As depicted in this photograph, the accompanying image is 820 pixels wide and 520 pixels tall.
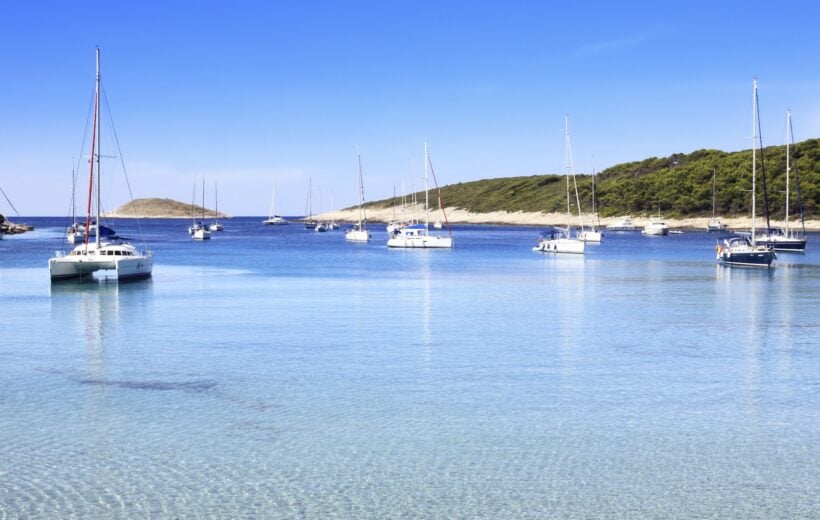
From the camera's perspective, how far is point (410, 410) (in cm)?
1664

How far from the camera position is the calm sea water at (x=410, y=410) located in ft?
38.2

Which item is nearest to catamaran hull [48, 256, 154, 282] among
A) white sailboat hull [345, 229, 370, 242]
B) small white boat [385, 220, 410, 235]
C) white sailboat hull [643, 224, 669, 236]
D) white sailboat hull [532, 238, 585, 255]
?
white sailboat hull [532, 238, 585, 255]

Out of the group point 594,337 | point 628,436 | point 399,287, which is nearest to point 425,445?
point 628,436

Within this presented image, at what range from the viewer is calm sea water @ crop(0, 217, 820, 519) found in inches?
459

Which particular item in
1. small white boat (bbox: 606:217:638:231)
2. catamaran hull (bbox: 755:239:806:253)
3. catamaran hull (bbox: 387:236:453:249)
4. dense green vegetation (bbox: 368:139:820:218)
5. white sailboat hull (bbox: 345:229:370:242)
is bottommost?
catamaran hull (bbox: 755:239:806:253)

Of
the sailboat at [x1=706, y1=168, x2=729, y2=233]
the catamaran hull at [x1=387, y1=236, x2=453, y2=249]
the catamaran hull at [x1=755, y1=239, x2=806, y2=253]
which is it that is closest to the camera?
the catamaran hull at [x1=755, y1=239, x2=806, y2=253]

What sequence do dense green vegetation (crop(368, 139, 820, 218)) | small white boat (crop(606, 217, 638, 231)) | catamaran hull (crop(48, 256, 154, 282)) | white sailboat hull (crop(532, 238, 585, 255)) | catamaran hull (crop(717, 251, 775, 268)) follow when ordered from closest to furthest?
catamaran hull (crop(48, 256, 154, 282)) < catamaran hull (crop(717, 251, 775, 268)) < white sailboat hull (crop(532, 238, 585, 255)) < dense green vegetation (crop(368, 139, 820, 218)) < small white boat (crop(606, 217, 638, 231))

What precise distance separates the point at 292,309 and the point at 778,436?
22815 mm

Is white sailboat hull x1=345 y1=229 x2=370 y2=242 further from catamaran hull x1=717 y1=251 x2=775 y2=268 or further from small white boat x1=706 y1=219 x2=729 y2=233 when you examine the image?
catamaran hull x1=717 y1=251 x2=775 y2=268

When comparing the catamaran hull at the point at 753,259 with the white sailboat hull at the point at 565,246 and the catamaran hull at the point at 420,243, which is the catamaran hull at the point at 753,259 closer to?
the white sailboat hull at the point at 565,246

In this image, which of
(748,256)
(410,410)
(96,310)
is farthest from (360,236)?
(410,410)

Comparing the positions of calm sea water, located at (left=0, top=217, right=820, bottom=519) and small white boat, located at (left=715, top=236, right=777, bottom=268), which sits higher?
small white boat, located at (left=715, top=236, right=777, bottom=268)

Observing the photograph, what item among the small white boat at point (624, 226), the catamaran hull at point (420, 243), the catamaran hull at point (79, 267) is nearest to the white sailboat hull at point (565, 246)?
the catamaran hull at point (420, 243)

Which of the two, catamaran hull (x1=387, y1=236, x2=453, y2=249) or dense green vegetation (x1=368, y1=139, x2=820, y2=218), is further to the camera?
dense green vegetation (x1=368, y1=139, x2=820, y2=218)
